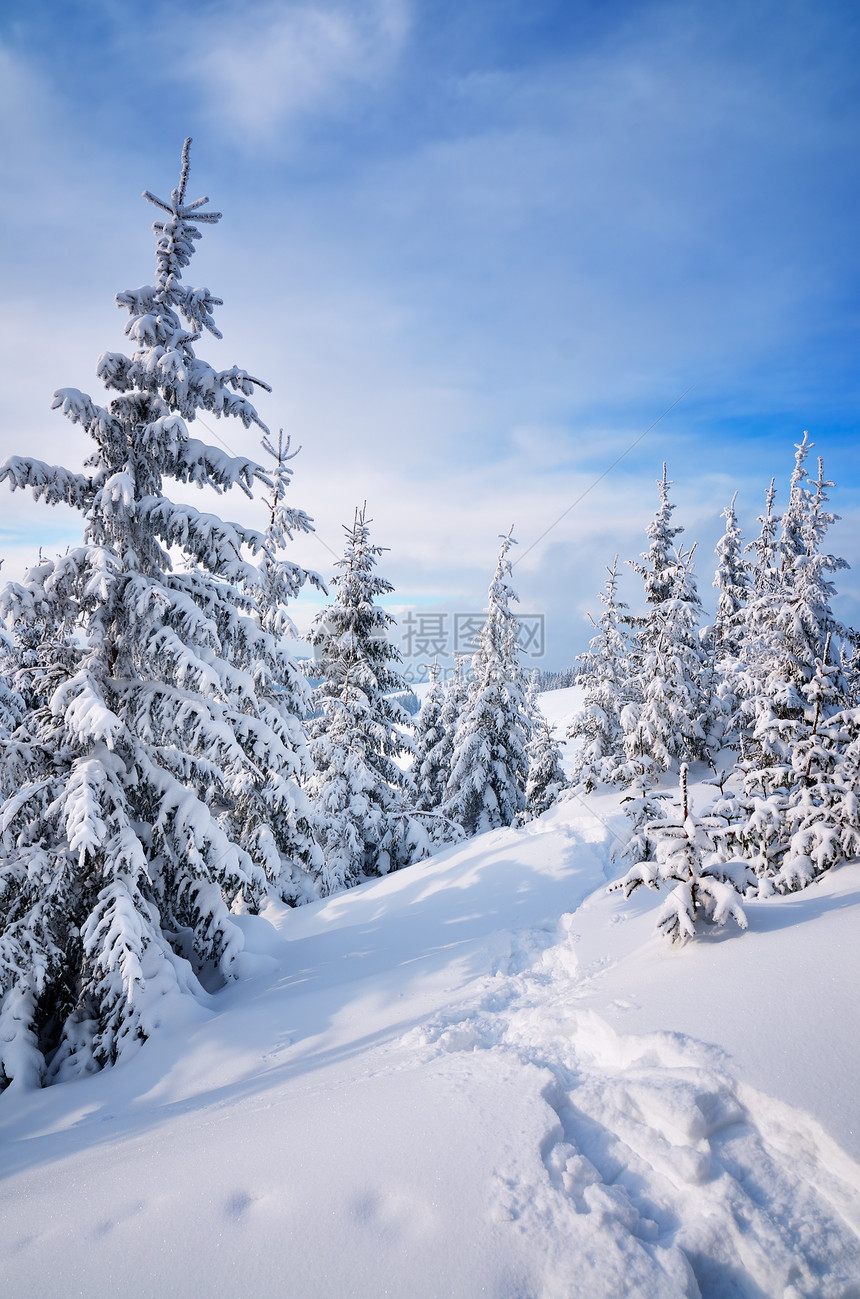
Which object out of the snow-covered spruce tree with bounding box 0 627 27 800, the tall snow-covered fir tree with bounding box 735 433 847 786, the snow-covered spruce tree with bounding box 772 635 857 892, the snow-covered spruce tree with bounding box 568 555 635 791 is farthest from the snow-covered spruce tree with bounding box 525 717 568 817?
the snow-covered spruce tree with bounding box 0 627 27 800

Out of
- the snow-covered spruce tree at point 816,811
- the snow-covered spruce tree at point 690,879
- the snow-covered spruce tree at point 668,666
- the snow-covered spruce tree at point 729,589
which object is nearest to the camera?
the snow-covered spruce tree at point 690,879

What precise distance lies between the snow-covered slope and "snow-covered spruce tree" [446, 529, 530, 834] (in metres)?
16.5

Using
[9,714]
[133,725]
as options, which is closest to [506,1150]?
[133,725]

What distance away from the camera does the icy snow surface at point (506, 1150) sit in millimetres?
2732

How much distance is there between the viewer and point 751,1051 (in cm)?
380

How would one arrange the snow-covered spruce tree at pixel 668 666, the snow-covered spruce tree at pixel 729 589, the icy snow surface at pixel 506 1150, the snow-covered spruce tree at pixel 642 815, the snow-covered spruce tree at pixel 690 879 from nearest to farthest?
the icy snow surface at pixel 506 1150 < the snow-covered spruce tree at pixel 690 879 < the snow-covered spruce tree at pixel 642 815 < the snow-covered spruce tree at pixel 668 666 < the snow-covered spruce tree at pixel 729 589

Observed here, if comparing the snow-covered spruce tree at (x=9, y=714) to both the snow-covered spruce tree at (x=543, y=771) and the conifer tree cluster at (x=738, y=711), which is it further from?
the snow-covered spruce tree at (x=543, y=771)

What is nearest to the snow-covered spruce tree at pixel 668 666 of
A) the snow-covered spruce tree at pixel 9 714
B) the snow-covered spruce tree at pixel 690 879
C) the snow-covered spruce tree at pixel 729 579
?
the snow-covered spruce tree at pixel 729 579

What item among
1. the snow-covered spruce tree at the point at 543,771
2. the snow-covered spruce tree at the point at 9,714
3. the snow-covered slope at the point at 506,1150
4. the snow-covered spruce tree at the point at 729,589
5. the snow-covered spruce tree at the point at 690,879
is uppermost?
the snow-covered spruce tree at the point at 729,589

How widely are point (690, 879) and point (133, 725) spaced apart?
7.50 m

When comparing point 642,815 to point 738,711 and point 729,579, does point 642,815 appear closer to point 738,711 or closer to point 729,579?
point 738,711

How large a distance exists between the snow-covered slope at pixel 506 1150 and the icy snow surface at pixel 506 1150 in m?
0.01

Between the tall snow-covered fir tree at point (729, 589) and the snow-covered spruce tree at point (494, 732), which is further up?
the tall snow-covered fir tree at point (729, 589)

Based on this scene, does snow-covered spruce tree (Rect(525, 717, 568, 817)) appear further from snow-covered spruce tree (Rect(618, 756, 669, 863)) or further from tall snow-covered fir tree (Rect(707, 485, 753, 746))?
snow-covered spruce tree (Rect(618, 756, 669, 863))
